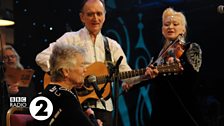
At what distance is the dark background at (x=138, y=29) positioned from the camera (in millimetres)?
4164

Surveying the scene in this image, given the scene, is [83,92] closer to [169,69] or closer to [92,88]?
[92,88]

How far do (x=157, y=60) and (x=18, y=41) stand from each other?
1739 mm

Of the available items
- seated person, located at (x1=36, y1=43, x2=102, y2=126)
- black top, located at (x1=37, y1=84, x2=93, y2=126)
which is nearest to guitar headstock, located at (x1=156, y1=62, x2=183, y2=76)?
seated person, located at (x1=36, y1=43, x2=102, y2=126)

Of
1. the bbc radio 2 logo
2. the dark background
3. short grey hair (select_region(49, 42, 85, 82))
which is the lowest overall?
the bbc radio 2 logo

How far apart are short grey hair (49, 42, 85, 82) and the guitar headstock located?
875mm

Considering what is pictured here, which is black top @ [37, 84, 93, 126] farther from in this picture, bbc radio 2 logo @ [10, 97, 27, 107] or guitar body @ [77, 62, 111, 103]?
bbc radio 2 logo @ [10, 97, 27, 107]

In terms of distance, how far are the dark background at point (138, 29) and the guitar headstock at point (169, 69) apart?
1.39 meters

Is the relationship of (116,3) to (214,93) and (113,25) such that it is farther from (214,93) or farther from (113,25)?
(214,93)

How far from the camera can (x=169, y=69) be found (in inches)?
111

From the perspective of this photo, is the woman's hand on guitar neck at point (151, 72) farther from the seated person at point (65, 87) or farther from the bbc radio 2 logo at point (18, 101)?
the bbc radio 2 logo at point (18, 101)

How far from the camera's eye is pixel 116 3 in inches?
179

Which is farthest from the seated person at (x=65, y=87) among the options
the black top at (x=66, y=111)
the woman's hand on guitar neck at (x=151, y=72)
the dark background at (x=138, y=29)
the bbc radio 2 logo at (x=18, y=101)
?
the dark background at (x=138, y=29)

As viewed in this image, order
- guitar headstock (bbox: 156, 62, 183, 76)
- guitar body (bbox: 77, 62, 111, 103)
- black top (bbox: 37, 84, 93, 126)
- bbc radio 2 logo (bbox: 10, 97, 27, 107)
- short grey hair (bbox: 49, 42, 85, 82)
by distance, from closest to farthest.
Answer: black top (bbox: 37, 84, 93, 126)
short grey hair (bbox: 49, 42, 85, 82)
guitar headstock (bbox: 156, 62, 183, 76)
guitar body (bbox: 77, 62, 111, 103)
bbc radio 2 logo (bbox: 10, 97, 27, 107)

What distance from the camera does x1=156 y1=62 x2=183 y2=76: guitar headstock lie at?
281 cm
